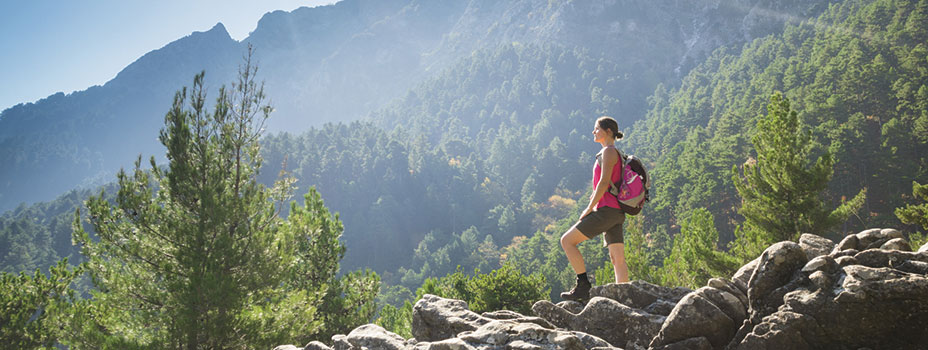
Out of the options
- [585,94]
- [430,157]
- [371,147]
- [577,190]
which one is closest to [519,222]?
[577,190]

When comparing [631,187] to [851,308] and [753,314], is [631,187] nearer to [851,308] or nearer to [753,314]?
[753,314]

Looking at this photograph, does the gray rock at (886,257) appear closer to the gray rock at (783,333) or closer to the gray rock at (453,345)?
the gray rock at (783,333)

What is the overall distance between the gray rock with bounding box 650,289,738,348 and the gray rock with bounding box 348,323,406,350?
2.90m

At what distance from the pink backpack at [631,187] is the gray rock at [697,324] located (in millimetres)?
1190

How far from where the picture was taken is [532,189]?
121562 millimetres

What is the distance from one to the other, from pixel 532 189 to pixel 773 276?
117m

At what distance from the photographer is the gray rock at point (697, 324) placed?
492 cm

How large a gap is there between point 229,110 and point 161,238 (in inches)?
133

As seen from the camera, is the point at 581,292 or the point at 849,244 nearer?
the point at 849,244

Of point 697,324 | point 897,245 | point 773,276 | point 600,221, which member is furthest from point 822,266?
point 600,221

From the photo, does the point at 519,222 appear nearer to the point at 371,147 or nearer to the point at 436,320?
the point at 371,147

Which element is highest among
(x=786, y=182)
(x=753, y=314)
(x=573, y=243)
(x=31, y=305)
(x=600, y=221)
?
(x=31, y=305)

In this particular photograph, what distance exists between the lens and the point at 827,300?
4418 millimetres

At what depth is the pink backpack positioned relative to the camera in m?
5.68
